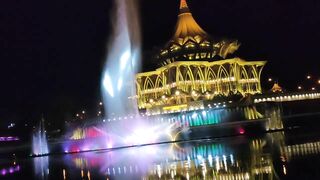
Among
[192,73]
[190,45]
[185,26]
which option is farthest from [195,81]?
[185,26]

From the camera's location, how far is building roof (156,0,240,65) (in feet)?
230

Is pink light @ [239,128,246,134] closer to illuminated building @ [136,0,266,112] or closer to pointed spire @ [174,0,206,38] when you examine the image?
illuminated building @ [136,0,266,112]

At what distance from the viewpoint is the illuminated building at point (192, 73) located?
63.0m

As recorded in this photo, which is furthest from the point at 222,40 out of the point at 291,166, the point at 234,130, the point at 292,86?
the point at 291,166

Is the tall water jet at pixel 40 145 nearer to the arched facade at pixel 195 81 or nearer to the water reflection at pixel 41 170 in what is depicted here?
the water reflection at pixel 41 170

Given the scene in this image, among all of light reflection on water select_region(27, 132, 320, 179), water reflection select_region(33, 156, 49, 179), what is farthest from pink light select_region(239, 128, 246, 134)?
water reflection select_region(33, 156, 49, 179)

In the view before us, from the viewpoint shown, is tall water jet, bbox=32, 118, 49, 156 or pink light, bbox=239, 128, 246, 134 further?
tall water jet, bbox=32, 118, 49, 156

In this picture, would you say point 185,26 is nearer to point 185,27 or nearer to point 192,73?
point 185,27

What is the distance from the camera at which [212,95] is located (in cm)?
6281

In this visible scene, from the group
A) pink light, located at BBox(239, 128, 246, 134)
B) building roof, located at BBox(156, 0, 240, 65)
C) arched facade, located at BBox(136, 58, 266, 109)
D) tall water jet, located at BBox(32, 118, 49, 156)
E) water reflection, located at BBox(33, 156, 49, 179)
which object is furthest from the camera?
building roof, located at BBox(156, 0, 240, 65)

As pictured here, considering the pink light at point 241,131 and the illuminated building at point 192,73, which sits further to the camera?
the illuminated building at point 192,73

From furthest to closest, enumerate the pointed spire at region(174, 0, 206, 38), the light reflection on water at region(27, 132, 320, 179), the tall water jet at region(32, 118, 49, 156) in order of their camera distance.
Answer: the pointed spire at region(174, 0, 206, 38), the tall water jet at region(32, 118, 49, 156), the light reflection on water at region(27, 132, 320, 179)

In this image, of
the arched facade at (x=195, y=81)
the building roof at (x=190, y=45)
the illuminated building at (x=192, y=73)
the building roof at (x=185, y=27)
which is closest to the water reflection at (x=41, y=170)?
the illuminated building at (x=192, y=73)

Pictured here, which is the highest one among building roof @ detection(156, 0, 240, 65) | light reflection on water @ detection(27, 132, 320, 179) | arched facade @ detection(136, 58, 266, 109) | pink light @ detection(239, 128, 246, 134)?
building roof @ detection(156, 0, 240, 65)
